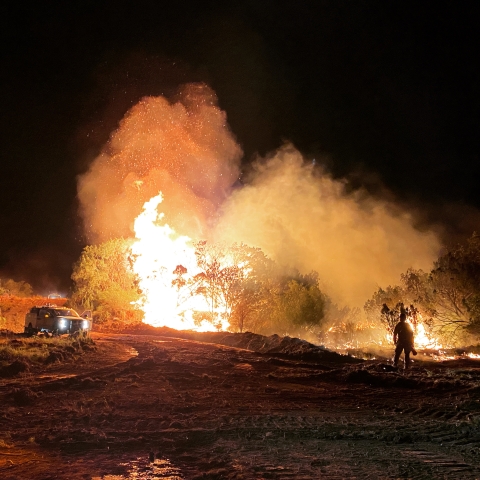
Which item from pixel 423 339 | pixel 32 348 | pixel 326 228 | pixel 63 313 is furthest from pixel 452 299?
pixel 326 228

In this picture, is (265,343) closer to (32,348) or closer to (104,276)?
(32,348)

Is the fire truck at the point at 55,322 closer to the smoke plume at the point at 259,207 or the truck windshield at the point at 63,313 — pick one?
the truck windshield at the point at 63,313

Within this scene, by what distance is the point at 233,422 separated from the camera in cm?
805

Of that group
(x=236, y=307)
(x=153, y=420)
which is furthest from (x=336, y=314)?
(x=153, y=420)

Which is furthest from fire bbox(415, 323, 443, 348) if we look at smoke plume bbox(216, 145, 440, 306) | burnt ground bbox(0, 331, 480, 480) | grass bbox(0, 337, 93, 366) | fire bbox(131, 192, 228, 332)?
grass bbox(0, 337, 93, 366)

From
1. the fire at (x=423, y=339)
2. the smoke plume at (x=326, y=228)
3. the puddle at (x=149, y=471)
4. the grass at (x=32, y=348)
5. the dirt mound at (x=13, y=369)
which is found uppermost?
the smoke plume at (x=326, y=228)

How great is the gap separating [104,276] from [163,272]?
14.2 feet

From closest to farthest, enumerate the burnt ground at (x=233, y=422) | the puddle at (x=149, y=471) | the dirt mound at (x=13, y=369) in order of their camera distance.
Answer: the puddle at (x=149, y=471) → the burnt ground at (x=233, y=422) → the dirt mound at (x=13, y=369)

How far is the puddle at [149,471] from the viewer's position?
5.61m

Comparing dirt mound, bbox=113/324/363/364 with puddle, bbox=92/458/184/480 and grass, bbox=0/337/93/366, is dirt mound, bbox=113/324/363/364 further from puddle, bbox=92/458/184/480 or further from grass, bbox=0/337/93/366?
puddle, bbox=92/458/184/480

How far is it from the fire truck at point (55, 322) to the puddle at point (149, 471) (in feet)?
52.1

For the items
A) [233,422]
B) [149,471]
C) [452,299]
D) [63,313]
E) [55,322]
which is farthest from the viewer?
[452,299]

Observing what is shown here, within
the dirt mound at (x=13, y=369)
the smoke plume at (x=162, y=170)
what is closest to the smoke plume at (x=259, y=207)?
the smoke plume at (x=162, y=170)

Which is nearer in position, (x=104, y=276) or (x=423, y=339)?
(x=423, y=339)
